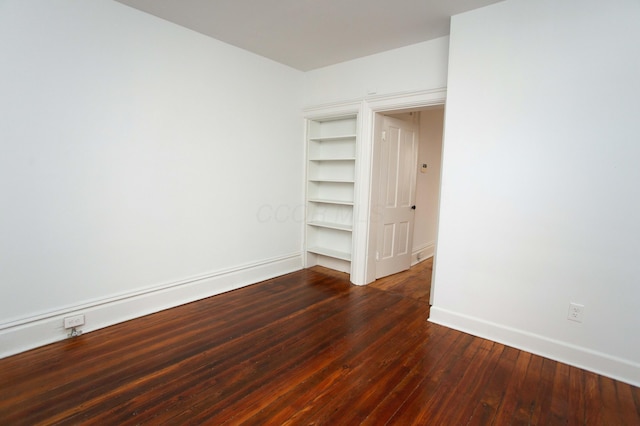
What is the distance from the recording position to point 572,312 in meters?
2.31

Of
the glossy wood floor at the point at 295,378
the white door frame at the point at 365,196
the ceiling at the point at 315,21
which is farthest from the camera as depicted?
the white door frame at the point at 365,196

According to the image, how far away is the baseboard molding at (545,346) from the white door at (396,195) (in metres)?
1.32

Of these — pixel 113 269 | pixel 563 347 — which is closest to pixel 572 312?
pixel 563 347

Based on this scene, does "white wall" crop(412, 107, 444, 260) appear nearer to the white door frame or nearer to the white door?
the white door

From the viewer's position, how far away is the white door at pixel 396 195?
12.9 feet

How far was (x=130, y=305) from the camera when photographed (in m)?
2.81

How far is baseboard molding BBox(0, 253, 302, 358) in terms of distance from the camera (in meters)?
2.25

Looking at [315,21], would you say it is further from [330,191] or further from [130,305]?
[130,305]

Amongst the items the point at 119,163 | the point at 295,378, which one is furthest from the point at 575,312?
the point at 119,163

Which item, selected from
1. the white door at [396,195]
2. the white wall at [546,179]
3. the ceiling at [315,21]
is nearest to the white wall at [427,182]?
the white door at [396,195]

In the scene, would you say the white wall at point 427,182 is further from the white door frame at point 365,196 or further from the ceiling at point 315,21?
the ceiling at point 315,21

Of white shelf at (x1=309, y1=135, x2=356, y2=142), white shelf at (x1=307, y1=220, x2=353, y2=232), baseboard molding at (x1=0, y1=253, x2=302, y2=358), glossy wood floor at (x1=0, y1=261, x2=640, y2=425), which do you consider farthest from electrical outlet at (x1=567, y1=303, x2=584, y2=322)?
baseboard molding at (x1=0, y1=253, x2=302, y2=358)

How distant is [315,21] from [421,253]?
12.4 ft

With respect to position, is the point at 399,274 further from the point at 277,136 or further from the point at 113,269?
the point at 113,269
